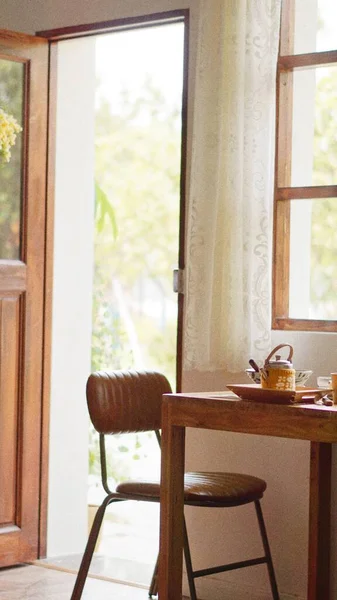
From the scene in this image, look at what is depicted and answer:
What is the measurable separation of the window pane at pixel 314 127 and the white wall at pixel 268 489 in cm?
46

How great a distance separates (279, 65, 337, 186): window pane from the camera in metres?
3.86

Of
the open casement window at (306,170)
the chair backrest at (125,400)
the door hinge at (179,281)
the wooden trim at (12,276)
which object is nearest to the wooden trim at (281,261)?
the open casement window at (306,170)

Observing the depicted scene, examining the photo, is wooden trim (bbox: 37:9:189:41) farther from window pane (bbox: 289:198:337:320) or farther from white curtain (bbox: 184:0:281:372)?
window pane (bbox: 289:198:337:320)

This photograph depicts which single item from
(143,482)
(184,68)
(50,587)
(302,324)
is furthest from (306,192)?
(50,587)

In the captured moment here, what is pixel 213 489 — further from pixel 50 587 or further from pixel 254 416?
pixel 50 587

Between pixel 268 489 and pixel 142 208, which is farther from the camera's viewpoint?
pixel 142 208

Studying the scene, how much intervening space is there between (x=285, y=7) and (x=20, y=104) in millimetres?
1260

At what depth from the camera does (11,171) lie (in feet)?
15.0

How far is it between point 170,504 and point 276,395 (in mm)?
513

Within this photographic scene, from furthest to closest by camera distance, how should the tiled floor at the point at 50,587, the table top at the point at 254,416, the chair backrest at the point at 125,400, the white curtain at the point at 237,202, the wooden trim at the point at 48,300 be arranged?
the wooden trim at the point at 48,300
the tiled floor at the point at 50,587
the white curtain at the point at 237,202
the chair backrest at the point at 125,400
the table top at the point at 254,416

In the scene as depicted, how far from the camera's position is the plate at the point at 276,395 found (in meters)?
3.12

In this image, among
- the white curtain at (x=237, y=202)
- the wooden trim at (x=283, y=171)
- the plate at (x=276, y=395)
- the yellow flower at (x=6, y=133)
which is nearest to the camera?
the plate at (x=276, y=395)

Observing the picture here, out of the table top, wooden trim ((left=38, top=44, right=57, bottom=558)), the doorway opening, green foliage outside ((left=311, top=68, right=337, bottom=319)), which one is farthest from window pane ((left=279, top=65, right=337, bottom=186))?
wooden trim ((left=38, top=44, right=57, bottom=558))

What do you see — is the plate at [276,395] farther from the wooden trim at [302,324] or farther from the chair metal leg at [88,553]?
the chair metal leg at [88,553]
